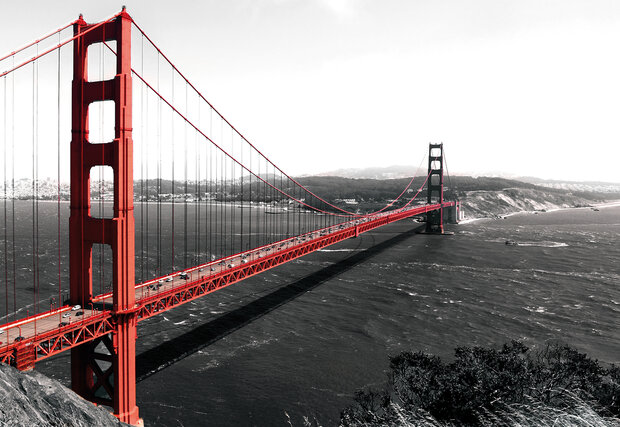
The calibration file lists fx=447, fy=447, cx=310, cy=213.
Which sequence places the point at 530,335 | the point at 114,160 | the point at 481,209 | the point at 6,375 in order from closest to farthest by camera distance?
the point at 6,375
the point at 114,160
the point at 530,335
the point at 481,209

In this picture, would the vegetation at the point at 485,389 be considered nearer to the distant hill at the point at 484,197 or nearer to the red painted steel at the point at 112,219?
the red painted steel at the point at 112,219

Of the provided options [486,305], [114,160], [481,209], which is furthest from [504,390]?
[481,209]

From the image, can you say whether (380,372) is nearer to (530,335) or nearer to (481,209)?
(530,335)

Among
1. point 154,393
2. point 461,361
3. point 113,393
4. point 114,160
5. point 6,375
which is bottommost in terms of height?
point 154,393

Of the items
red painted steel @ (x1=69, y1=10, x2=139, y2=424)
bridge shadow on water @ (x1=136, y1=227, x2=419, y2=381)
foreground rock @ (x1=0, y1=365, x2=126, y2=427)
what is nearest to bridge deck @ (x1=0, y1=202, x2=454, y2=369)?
red painted steel @ (x1=69, y1=10, x2=139, y2=424)

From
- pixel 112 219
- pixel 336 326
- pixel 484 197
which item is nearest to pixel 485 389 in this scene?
pixel 336 326

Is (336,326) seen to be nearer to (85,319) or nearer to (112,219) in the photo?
(112,219)
